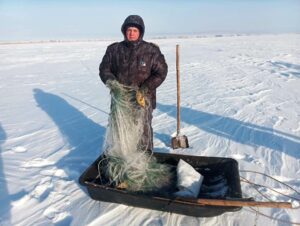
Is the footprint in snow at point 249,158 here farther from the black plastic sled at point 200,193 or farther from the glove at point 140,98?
the glove at point 140,98

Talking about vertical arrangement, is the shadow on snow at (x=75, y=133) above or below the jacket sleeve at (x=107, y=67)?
below

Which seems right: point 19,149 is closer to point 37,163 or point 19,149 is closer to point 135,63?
point 37,163

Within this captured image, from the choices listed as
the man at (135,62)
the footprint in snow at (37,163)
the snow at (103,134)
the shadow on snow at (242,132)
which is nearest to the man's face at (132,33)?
the man at (135,62)

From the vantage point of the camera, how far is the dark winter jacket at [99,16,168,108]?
3939mm

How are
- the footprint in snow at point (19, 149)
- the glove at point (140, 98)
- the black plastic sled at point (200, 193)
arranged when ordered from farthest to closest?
the footprint in snow at point (19, 149)
the glove at point (140, 98)
the black plastic sled at point (200, 193)

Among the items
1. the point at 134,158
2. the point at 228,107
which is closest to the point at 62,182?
the point at 134,158

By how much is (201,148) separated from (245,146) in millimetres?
718

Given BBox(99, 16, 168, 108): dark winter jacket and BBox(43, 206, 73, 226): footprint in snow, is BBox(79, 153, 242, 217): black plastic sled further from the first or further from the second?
BBox(99, 16, 168, 108): dark winter jacket

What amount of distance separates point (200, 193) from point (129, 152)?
37.2 inches

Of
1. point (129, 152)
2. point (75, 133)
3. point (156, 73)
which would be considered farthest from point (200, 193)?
point (75, 133)

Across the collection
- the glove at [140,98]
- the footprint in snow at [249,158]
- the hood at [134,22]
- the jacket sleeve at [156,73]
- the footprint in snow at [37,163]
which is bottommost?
the footprint in snow at [249,158]

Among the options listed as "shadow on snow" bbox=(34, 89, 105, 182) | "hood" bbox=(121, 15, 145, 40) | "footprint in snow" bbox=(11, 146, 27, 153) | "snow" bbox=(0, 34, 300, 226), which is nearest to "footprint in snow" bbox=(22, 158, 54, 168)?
"snow" bbox=(0, 34, 300, 226)

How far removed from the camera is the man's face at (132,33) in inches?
154

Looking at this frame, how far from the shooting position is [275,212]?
132 inches
